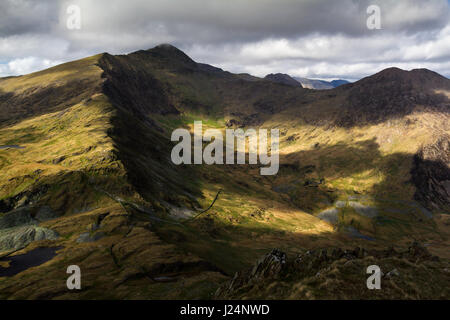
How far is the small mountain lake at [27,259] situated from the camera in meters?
67.2

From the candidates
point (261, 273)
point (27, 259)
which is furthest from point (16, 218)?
point (261, 273)

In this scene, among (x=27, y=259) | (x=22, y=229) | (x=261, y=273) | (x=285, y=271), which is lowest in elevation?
(x=27, y=259)

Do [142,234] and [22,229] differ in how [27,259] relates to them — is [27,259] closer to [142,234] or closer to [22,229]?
[22,229]

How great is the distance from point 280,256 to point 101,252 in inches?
2128

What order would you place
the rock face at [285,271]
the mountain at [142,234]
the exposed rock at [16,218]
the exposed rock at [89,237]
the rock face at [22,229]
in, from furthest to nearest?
1. the exposed rock at [16,218]
2. the exposed rock at [89,237]
3. the rock face at [22,229]
4. the mountain at [142,234]
5. the rock face at [285,271]

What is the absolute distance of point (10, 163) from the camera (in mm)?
124688

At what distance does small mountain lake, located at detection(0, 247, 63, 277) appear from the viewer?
67188mm

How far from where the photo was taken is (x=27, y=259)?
73000mm

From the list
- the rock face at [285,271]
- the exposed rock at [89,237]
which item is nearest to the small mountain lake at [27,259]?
the exposed rock at [89,237]

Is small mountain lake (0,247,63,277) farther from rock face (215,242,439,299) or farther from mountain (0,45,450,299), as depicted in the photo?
rock face (215,242,439,299)

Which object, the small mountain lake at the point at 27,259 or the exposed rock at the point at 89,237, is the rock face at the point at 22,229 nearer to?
the small mountain lake at the point at 27,259

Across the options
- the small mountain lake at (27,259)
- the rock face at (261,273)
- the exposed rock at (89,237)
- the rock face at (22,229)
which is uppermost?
the rock face at (261,273)
